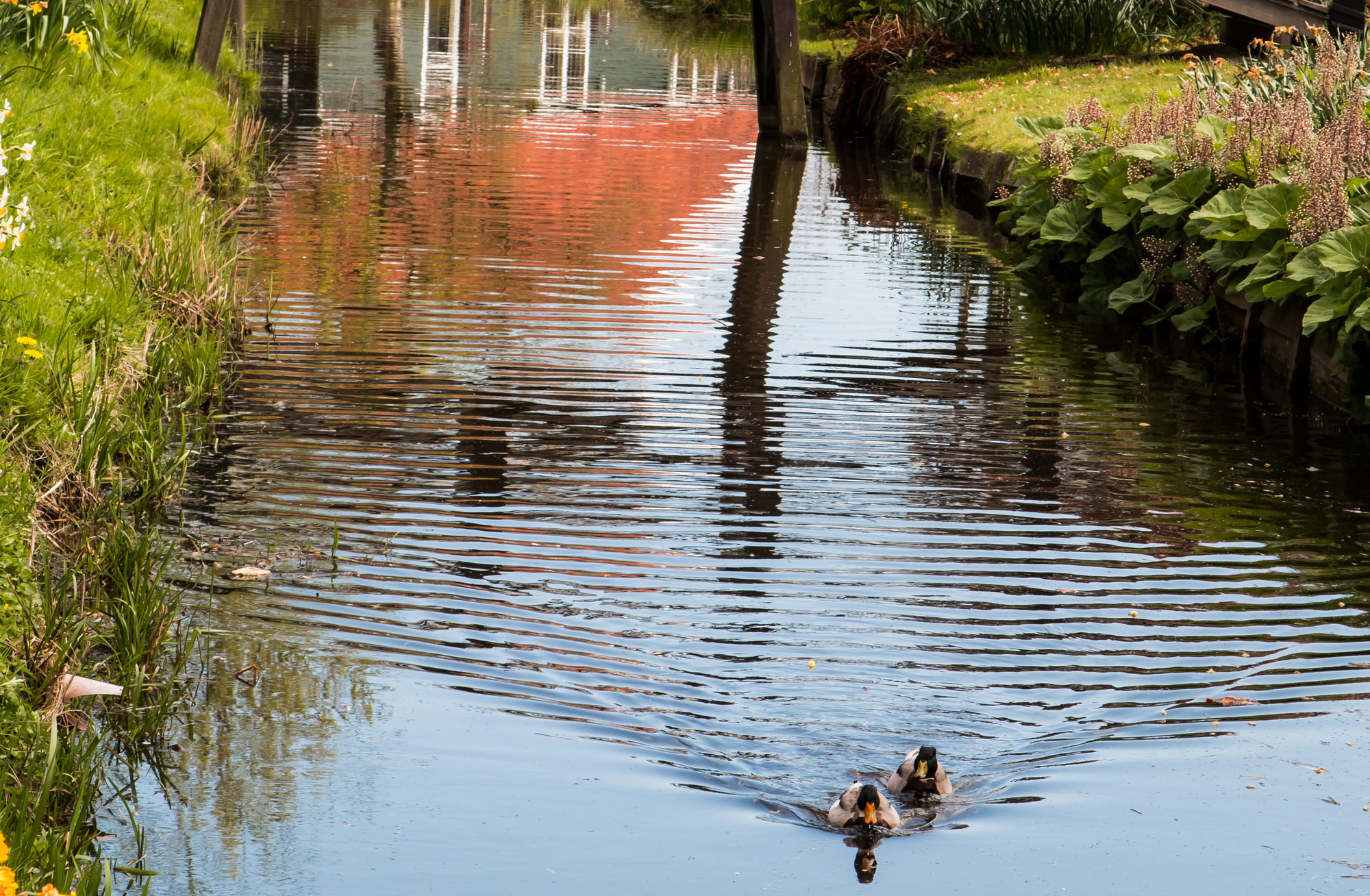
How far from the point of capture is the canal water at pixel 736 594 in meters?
4.36

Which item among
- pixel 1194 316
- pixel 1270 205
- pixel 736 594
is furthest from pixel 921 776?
pixel 1194 316

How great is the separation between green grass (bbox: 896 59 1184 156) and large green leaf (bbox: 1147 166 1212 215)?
401cm

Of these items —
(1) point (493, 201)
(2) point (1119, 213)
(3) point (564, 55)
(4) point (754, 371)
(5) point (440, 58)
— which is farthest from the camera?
(3) point (564, 55)

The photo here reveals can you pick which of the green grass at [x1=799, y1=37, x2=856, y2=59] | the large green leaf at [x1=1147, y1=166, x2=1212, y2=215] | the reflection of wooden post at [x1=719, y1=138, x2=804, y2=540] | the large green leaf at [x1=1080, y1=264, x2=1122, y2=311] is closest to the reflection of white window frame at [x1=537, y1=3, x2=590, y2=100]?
the green grass at [x1=799, y1=37, x2=856, y2=59]

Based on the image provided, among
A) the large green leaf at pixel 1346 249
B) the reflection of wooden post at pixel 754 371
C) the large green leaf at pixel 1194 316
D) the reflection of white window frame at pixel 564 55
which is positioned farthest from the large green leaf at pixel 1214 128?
the reflection of white window frame at pixel 564 55

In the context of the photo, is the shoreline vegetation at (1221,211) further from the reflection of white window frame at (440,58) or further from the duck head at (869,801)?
the reflection of white window frame at (440,58)

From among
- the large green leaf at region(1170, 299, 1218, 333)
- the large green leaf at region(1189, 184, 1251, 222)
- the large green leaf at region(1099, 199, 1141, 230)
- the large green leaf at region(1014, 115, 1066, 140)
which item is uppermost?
the large green leaf at region(1014, 115, 1066, 140)

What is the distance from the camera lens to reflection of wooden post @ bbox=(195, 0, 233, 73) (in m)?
16.3

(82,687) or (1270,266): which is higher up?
(1270,266)

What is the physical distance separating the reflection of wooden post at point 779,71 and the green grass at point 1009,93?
1528 mm

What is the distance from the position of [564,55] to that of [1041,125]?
54.4 ft

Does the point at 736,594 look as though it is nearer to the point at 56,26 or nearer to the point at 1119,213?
the point at 1119,213

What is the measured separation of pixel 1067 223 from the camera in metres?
11.6

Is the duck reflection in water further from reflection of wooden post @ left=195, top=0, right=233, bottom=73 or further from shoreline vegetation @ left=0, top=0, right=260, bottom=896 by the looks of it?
reflection of wooden post @ left=195, top=0, right=233, bottom=73
